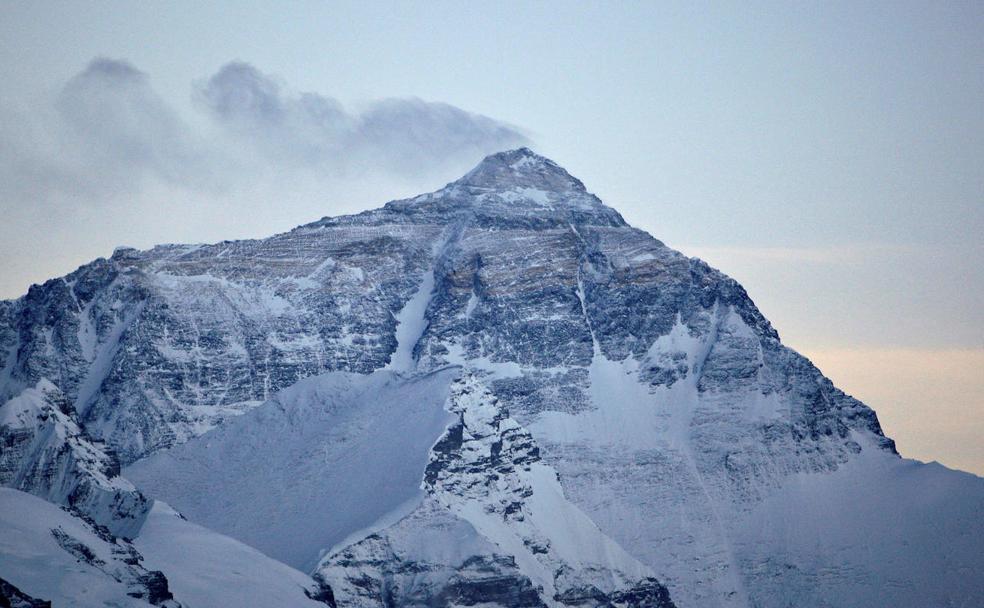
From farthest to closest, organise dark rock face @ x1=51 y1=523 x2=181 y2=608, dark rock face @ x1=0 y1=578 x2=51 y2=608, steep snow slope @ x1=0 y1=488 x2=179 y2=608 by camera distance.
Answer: dark rock face @ x1=51 y1=523 x2=181 y2=608 → steep snow slope @ x1=0 y1=488 x2=179 y2=608 → dark rock face @ x1=0 y1=578 x2=51 y2=608

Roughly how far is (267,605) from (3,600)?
4924 cm

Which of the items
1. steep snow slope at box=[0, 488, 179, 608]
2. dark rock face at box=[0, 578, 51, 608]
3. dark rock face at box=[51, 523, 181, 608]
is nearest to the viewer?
dark rock face at box=[0, 578, 51, 608]

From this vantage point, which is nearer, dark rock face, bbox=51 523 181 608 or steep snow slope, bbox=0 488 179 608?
steep snow slope, bbox=0 488 179 608

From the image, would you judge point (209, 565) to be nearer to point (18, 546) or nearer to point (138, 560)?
point (138, 560)

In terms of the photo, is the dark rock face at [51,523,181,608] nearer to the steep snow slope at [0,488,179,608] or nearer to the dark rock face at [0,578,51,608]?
the steep snow slope at [0,488,179,608]

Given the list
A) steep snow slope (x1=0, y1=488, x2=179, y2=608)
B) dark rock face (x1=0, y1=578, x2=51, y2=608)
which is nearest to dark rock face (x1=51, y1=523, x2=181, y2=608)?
steep snow slope (x1=0, y1=488, x2=179, y2=608)

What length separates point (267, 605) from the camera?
192875 mm

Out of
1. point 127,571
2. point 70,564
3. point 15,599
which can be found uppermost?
point 127,571

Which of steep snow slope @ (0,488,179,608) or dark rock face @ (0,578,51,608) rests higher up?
steep snow slope @ (0,488,179,608)

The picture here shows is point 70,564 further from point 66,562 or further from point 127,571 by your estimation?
point 127,571

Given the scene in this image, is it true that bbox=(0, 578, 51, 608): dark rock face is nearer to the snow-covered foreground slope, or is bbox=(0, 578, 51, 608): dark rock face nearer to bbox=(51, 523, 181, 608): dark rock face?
the snow-covered foreground slope

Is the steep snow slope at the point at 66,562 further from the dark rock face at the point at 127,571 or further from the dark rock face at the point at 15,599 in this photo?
the dark rock face at the point at 15,599

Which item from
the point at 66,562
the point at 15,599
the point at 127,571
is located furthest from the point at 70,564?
the point at 15,599

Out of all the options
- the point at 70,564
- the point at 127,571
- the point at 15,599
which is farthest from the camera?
the point at 127,571
